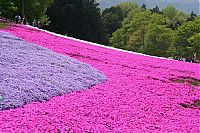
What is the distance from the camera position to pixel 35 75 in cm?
1527

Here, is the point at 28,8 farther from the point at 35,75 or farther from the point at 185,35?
the point at 35,75

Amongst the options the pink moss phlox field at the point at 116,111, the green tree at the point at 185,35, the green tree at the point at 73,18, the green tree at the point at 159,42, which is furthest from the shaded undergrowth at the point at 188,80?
the green tree at the point at 159,42

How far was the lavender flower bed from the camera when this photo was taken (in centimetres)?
1247

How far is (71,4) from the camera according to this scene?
2741 inches

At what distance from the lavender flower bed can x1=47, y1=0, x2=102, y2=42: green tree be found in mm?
47463

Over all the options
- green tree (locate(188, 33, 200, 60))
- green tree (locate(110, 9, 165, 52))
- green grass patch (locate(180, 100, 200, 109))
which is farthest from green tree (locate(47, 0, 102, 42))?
green grass patch (locate(180, 100, 200, 109))

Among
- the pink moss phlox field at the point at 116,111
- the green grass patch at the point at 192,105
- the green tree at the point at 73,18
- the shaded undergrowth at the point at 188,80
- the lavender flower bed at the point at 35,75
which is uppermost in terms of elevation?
the green tree at the point at 73,18

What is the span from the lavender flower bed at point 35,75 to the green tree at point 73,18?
47.5 meters

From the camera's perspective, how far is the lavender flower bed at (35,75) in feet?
40.9

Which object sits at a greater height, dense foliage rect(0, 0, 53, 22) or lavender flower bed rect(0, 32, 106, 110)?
dense foliage rect(0, 0, 53, 22)

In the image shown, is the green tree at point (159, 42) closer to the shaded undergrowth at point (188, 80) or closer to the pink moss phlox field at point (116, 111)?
the shaded undergrowth at point (188, 80)

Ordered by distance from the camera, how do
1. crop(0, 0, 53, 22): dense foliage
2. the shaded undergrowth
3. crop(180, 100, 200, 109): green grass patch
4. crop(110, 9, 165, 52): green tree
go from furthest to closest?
1. crop(110, 9, 165, 52): green tree
2. crop(0, 0, 53, 22): dense foliage
3. the shaded undergrowth
4. crop(180, 100, 200, 109): green grass patch

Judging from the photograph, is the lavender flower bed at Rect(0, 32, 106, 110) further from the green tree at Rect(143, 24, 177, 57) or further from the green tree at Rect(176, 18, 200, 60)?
the green tree at Rect(143, 24, 177, 57)

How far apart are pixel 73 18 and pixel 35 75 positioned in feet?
183
